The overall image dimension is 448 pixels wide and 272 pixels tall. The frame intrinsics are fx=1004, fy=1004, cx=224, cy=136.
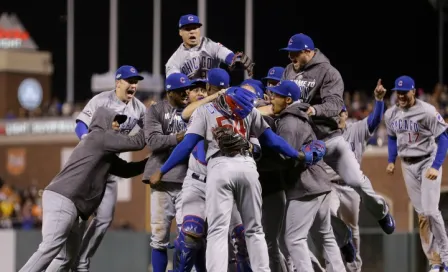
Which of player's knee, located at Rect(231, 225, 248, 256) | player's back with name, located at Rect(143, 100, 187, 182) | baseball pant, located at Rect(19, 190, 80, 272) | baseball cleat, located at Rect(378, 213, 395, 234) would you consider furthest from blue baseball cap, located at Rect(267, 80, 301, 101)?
baseball pant, located at Rect(19, 190, 80, 272)

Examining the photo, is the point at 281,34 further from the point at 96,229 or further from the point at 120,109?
the point at 96,229

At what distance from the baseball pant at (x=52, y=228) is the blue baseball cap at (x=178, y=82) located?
1.52 meters

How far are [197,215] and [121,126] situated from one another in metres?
2.00

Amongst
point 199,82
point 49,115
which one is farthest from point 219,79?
point 49,115

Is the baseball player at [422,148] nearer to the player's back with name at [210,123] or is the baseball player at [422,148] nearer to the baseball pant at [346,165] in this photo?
the baseball pant at [346,165]

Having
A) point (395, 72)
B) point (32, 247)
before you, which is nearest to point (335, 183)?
point (32, 247)

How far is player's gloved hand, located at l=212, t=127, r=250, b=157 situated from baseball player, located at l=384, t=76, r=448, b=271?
3108mm

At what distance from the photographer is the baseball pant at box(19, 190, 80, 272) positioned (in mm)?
9750

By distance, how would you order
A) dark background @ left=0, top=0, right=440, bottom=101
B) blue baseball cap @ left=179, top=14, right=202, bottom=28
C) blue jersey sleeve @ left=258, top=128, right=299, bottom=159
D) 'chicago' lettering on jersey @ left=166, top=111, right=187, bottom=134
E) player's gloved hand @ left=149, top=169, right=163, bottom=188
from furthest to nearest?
dark background @ left=0, top=0, right=440, bottom=101
blue baseball cap @ left=179, top=14, right=202, bottom=28
'chicago' lettering on jersey @ left=166, top=111, right=187, bottom=134
player's gloved hand @ left=149, top=169, right=163, bottom=188
blue jersey sleeve @ left=258, top=128, right=299, bottom=159

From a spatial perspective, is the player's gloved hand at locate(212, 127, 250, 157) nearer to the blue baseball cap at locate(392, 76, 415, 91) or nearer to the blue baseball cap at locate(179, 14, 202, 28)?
the blue baseball cap at locate(179, 14, 202, 28)

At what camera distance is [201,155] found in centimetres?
925

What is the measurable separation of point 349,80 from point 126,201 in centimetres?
1032

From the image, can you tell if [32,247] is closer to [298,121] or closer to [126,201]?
[298,121]

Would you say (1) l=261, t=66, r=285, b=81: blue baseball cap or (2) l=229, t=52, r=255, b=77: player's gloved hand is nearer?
(2) l=229, t=52, r=255, b=77: player's gloved hand
